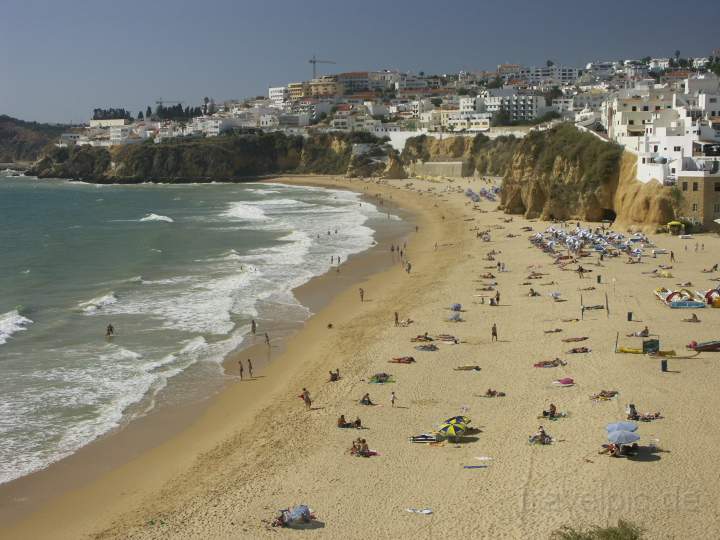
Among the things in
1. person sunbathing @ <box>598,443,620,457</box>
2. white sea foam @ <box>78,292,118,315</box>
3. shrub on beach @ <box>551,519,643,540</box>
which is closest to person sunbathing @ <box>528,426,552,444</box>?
person sunbathing @ <box>598,443,620,457</box>

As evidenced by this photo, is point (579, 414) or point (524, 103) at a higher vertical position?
point (524, 103)

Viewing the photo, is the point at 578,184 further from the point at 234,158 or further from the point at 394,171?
the point at 234,158

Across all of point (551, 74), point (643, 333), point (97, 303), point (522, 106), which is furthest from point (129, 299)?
point (551, 74)

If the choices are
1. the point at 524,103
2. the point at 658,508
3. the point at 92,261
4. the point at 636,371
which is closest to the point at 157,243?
the point at 92,261

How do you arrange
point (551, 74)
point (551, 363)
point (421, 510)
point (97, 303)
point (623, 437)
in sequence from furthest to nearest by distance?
point (551, 74) < point (97, 303) < point (551, 363) < point (623, 437) < point (421, 510)

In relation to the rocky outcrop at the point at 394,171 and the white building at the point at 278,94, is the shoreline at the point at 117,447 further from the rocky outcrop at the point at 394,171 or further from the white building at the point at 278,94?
the white building at the point at 278,94

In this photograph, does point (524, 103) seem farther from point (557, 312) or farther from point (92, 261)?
point (557, 312)

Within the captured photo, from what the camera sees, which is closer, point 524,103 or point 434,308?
point 434,308
